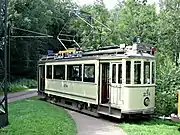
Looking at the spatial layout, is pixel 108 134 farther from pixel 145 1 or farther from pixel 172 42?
pixel 145 1

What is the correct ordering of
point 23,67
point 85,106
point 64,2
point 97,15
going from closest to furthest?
point 85,106 → point 97,15 → point 23,67 → point 64,2

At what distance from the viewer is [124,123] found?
12555 millimetres

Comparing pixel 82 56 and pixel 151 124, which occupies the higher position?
pixel 82 56

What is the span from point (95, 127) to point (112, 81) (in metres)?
2.27

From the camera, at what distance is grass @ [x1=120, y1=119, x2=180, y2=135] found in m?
10.5

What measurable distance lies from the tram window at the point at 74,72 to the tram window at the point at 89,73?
56 cm

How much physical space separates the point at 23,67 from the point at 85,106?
2311cm

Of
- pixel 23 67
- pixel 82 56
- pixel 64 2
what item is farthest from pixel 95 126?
pixel 64 2

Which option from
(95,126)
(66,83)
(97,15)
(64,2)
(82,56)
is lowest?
(95,126)

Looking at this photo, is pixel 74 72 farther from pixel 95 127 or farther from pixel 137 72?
pixel 95 127

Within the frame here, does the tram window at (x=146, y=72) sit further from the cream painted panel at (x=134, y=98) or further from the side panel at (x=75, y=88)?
the side panel at (x=75, y=88)

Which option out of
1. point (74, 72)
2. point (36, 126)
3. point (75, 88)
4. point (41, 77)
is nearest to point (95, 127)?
point (36, 126)

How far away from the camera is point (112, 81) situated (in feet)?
43.0

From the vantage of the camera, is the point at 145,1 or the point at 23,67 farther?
the point at 23,67
